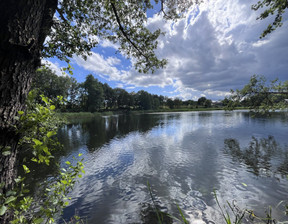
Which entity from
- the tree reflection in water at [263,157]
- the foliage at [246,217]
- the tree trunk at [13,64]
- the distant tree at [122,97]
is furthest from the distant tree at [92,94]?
the tree trunk at [13,64]

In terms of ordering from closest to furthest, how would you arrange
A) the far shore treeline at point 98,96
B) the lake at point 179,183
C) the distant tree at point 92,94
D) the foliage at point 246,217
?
the foliage at point 246,217
the lake at point 179,183
the far shore treeline at point 98,96
the distant tree at point 92,94

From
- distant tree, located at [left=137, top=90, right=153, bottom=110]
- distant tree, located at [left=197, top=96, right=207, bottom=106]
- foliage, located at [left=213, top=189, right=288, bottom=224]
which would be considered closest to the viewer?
foliage, located at [left=213, top=189, right=288, bottom=224]

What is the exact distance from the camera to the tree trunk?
1.40 metres

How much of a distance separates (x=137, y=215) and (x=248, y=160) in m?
9.88

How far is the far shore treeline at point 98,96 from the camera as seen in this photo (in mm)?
53875

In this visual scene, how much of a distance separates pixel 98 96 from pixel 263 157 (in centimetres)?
6921

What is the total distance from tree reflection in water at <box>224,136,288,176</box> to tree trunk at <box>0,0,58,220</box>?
11.4 m

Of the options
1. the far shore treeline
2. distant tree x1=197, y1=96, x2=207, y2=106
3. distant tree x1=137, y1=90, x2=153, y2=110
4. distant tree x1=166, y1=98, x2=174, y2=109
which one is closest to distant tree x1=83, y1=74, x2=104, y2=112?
the far shore treeline

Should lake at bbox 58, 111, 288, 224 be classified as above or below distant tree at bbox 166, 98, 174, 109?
below

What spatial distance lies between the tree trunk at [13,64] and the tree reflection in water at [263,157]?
11.4 m

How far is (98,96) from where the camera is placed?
229ft

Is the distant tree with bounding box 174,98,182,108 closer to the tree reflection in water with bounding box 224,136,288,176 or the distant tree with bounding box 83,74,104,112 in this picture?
the distant tree with bounding box 83,74,104,112

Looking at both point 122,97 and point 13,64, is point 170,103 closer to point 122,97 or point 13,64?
point 122,97

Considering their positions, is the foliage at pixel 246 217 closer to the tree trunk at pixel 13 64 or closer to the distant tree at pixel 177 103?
the tree trunk at pixel 13 64
